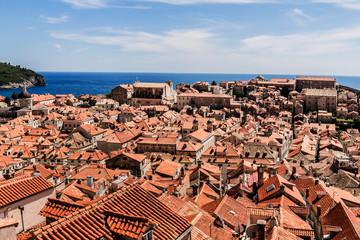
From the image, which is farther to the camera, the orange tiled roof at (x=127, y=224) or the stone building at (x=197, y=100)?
the stone building at (x=197, y=100)

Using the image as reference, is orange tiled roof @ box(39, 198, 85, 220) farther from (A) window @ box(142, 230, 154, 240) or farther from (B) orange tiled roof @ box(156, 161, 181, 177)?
(B) orange tiled roof @ box(156, 161, 181, 177)

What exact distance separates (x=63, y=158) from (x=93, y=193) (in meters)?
38.3

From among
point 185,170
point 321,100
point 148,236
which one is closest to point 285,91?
point 321,100

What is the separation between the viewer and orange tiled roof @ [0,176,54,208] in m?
12.1

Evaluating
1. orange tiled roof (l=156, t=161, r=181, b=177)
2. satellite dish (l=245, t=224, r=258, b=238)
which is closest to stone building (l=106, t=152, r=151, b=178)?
orange tiled roof (l=156, t=161, r=181, b=177)

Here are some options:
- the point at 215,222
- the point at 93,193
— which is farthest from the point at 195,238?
the point at 93,193

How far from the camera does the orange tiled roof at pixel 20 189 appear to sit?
12.1 m

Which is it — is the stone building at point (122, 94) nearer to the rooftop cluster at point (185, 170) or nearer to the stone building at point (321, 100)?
the rooftop cluster at point (185, 170)

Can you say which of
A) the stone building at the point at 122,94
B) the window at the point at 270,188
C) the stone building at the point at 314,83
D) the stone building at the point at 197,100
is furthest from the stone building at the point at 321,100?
the window at the point at 270,188

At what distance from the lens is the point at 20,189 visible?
42.1 feet

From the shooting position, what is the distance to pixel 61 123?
100 meters

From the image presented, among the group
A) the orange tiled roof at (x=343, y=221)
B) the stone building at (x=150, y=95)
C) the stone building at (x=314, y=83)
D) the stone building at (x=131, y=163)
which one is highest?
the stone building at (x=314, y=83)

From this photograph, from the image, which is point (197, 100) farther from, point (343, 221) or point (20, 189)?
point (20, 189)

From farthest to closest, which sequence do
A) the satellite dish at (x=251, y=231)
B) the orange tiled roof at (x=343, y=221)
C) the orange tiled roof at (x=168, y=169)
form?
the orange tiled roof at (x=168, y=169), the orange tiled roof at (x=343, y=221), the satellite dish at (x=251, y=231)
